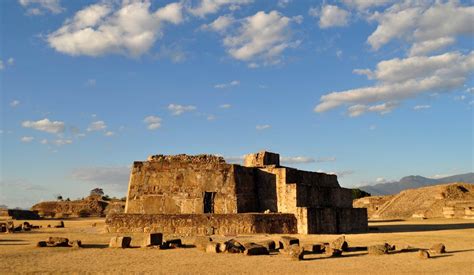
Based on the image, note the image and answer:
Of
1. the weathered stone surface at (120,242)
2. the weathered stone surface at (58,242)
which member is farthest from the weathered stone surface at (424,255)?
the weathered stone surface at (58,242)

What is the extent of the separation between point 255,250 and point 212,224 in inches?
264

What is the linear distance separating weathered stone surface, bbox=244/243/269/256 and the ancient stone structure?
19.9 feet

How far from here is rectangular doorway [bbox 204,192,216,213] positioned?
73.9ft

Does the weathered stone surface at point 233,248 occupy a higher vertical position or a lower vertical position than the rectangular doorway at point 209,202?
lower

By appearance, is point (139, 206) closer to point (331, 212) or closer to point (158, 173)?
point (158, 173)

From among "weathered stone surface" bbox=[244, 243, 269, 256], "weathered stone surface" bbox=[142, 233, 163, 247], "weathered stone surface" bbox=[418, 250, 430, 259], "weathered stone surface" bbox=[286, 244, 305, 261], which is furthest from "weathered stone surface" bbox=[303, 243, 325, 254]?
"weathered stone surface" bbox=[142, 233, 163, 247]

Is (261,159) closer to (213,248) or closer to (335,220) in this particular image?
(335,220)

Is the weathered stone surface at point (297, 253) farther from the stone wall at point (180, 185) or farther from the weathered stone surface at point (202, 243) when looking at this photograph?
the stone wall at point (180, 185)

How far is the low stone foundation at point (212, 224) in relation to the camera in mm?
20234

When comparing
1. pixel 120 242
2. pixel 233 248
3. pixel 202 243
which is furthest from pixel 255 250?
pixel 120 242

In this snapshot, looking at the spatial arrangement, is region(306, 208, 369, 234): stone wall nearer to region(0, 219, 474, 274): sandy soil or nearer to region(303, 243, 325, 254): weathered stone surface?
region(0, 219, 474, 274): sandy soil

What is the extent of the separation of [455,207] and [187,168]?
2821 cm

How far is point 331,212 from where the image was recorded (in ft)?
72.5

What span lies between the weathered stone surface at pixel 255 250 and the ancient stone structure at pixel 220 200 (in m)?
6.06
